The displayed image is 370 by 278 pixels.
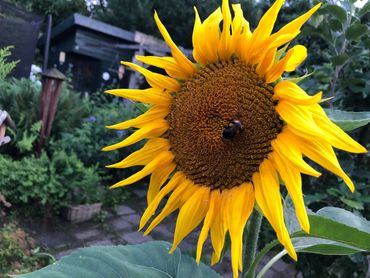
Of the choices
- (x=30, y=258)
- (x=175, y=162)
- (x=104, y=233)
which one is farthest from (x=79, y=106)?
(x=175, y=162)

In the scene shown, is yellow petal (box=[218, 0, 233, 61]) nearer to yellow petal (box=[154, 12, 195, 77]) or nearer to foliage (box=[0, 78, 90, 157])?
yellow petal (box=[154, 12, 195, 77])

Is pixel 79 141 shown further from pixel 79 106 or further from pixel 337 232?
pixel 337 232

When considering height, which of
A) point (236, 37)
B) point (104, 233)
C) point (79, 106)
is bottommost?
point (104, 233)

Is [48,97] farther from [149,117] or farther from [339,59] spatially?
[149,117]

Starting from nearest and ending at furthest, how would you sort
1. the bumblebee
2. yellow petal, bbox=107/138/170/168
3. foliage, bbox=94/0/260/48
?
the bumblebee → yellow petal, bbox=107/138/170/168 → foliage, bbox=94/0/260/48

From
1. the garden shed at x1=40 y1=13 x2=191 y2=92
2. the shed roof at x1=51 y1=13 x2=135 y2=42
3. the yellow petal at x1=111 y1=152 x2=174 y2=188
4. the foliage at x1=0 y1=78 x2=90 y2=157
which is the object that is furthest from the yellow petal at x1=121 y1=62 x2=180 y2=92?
the shed roof at x1=51 y1=13 x2=135 y2=42

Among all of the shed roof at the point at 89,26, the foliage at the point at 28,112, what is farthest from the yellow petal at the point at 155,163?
the shed roof at the point at 89,26
